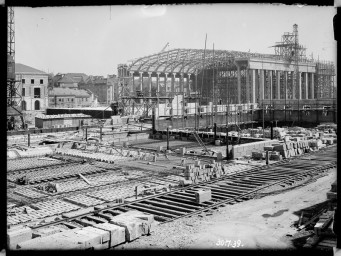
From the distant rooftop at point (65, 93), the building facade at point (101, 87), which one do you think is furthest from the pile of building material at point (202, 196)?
the building facade at point (101, 87)

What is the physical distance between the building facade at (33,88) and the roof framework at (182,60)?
40.3 feet

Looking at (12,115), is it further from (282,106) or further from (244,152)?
(282,106)

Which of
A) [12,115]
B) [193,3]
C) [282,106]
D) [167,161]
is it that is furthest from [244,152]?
[282,106]

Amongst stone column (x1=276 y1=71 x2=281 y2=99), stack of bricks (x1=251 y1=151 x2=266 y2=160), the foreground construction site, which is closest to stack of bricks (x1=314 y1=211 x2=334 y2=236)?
the foreground construction site

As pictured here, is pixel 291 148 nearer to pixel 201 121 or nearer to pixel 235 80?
pixel 201 121

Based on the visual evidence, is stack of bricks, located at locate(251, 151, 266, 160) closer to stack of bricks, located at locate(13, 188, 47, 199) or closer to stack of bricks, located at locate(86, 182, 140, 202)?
stack of bricks, located at locate(86, 182, 140, 202)

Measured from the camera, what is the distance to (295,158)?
63.5 ft

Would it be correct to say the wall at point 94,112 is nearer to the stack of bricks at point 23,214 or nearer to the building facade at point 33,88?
the building facade at point 33,88

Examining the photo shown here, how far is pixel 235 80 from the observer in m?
55.8

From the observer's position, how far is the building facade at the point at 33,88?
5225cm

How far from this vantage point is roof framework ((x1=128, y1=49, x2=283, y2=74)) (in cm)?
4881

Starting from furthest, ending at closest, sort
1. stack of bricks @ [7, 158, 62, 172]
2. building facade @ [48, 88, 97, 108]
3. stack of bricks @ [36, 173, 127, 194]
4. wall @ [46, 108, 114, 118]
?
1. building facade @ [48, 88, 97, 108]
2. wall @ [46, 108, 114, 118]
3. stack of bricks @ [7, 158, 62, 172]
4. stack of bricks @ [36, 173, 127, 194]

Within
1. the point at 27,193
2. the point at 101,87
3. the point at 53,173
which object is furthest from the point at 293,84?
the point at 27,193
